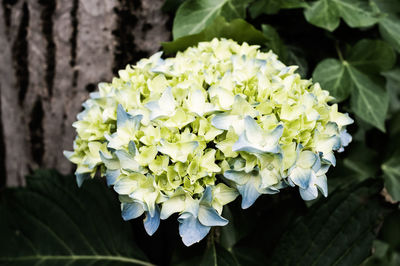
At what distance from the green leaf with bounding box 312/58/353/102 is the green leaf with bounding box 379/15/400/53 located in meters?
0.18

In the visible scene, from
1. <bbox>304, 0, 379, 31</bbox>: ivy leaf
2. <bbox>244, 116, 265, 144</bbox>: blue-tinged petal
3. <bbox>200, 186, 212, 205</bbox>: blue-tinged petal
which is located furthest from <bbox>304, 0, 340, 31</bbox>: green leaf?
<bbox>200, 186, 212, 205</bbox>: blue-tinged petal

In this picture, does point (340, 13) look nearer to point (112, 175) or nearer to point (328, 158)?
point (328, 158)

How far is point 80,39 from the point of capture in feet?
3.99

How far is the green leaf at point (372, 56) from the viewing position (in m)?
1.09

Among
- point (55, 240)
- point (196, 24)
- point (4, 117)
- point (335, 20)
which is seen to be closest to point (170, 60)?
point (196, 24)

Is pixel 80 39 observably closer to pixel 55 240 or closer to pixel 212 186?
pixel 55 240

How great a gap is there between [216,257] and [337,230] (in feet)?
1.06

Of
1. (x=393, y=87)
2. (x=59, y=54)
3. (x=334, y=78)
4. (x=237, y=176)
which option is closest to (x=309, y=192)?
(x=237, y=176)

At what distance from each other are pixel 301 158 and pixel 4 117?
1253 mm

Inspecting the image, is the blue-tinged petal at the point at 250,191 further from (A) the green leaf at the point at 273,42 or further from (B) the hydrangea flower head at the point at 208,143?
(A) the green leaf at the point at 273,42

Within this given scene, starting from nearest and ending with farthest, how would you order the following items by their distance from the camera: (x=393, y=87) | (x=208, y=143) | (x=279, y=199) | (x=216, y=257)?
1. (x=208, y=143)
2. (x=216, y=257)
3. (x=279, y=199)
4. (x=393, y=87)

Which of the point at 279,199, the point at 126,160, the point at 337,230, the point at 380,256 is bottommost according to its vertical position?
the point at 380,256

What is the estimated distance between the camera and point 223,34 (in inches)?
41.4

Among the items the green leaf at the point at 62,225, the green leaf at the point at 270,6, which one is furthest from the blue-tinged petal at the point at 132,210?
the green leaf at the point at 270,6
